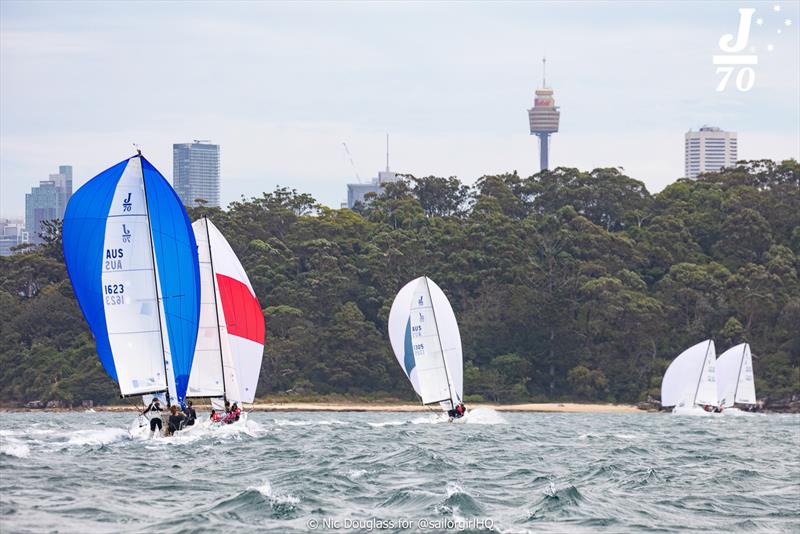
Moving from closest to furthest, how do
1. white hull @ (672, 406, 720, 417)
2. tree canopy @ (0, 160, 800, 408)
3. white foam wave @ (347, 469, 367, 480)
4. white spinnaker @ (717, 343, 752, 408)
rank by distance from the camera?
white foam wave @ (347, 469, 367, 480) → white hull @ (672, 406, 720, 417) → white spinnaker @ (717, 343, 752, 408) → tree canopy @ (0, 160, 800, 408)

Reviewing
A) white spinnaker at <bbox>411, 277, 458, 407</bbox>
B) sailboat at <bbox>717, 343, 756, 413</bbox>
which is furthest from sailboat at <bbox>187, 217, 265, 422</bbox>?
sailboat at <bbox>717, 343, 756, 413</bbox>

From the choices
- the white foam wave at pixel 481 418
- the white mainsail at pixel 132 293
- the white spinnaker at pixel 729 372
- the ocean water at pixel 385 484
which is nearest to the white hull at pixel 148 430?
the ocean water at pixel 385 484

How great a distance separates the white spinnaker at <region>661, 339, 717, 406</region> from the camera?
68.9 m

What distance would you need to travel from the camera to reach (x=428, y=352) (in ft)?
161

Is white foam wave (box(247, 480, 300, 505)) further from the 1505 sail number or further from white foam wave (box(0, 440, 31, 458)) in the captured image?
the 1505 sail number

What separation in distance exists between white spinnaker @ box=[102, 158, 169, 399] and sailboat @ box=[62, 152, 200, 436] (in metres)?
0.02

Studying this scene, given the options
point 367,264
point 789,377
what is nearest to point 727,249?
point 789,377

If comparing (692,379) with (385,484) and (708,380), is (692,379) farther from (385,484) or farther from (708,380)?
(385,484)

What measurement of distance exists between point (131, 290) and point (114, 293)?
406 millimetres

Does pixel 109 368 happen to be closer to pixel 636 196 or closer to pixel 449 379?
pixel 449 379

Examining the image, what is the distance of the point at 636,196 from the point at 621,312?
17.1 meters

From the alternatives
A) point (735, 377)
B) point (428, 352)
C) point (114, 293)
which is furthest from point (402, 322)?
point (735, 377)

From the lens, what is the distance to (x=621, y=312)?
251ft

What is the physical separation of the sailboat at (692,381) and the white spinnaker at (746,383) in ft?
8.84
